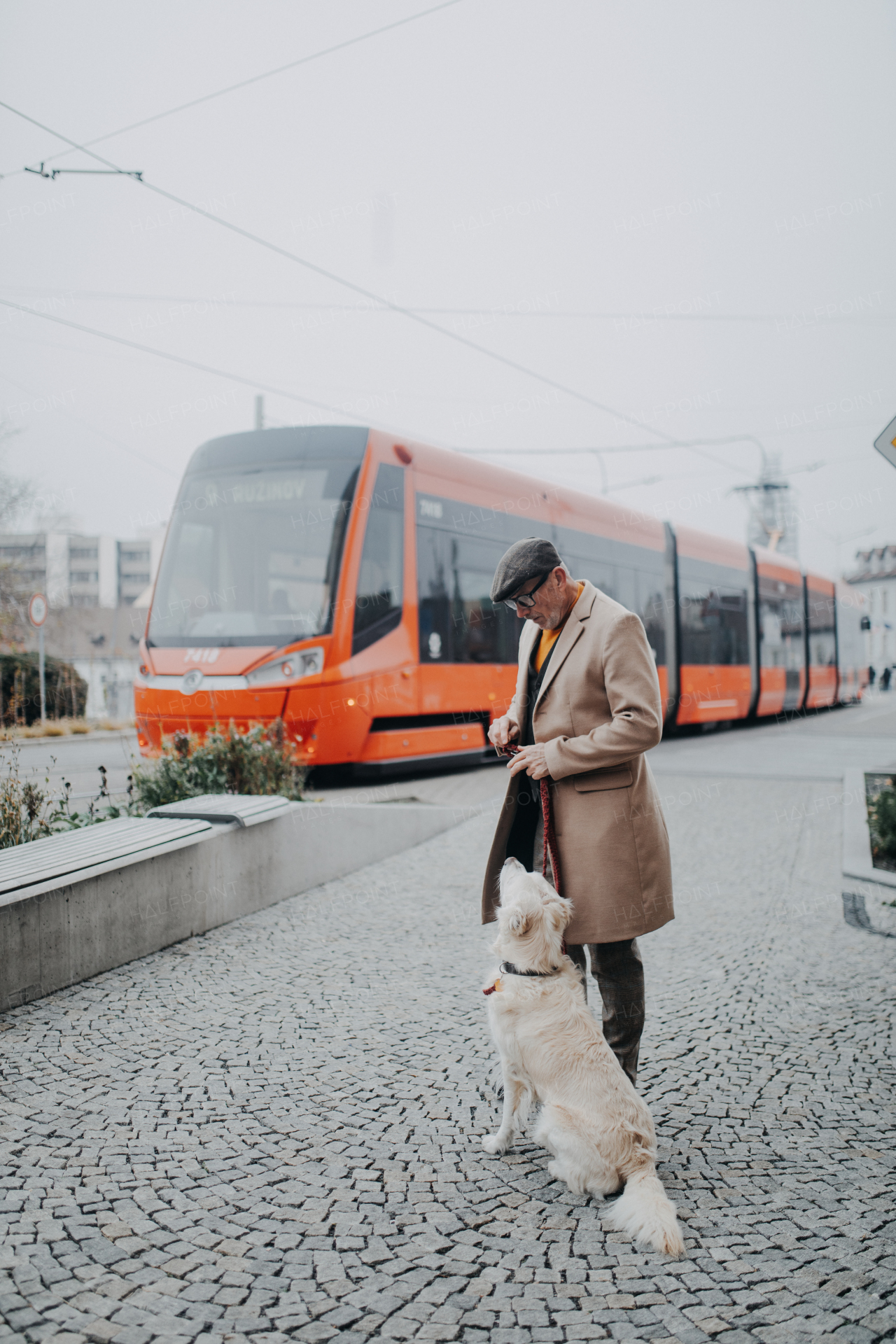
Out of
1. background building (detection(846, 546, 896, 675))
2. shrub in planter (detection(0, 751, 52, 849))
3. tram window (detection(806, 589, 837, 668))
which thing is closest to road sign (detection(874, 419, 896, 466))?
shrub in planter (detection(0, 751, 52, 849))

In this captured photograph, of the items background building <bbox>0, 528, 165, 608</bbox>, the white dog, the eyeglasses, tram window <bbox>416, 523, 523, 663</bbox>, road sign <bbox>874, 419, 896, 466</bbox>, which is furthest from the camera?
background building <bbox>0, 528, 165, 608</bbox>

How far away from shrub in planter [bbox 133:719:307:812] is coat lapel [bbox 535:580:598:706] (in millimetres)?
3884

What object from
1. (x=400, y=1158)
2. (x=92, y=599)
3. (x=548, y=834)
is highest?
(x=92, y=599)

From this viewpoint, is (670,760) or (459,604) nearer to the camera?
(459,604)

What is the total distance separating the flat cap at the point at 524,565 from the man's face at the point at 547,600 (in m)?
0.03

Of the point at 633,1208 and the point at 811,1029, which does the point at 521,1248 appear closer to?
the point at 633,1208

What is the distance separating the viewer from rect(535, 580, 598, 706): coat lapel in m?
3.04

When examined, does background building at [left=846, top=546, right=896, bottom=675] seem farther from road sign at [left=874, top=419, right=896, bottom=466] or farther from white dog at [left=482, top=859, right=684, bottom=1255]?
white dog at [left=482, top=859, right=684, bottom=1255]

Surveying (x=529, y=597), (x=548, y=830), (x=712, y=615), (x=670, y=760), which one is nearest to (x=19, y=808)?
(x=548, y=830)

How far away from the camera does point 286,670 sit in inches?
359

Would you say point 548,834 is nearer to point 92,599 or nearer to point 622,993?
point 622,993

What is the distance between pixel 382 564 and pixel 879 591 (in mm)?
86520

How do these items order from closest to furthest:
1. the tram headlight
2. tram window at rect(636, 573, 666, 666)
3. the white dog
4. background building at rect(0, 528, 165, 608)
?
the white dog, the tram headlight, tram window at rect(636, 573, 666, 666), background building at rect(0, 528, 165, 608)

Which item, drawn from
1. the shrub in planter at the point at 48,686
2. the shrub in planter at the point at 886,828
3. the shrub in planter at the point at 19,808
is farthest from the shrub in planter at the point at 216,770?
the shrub in planter at the point at 48,686
